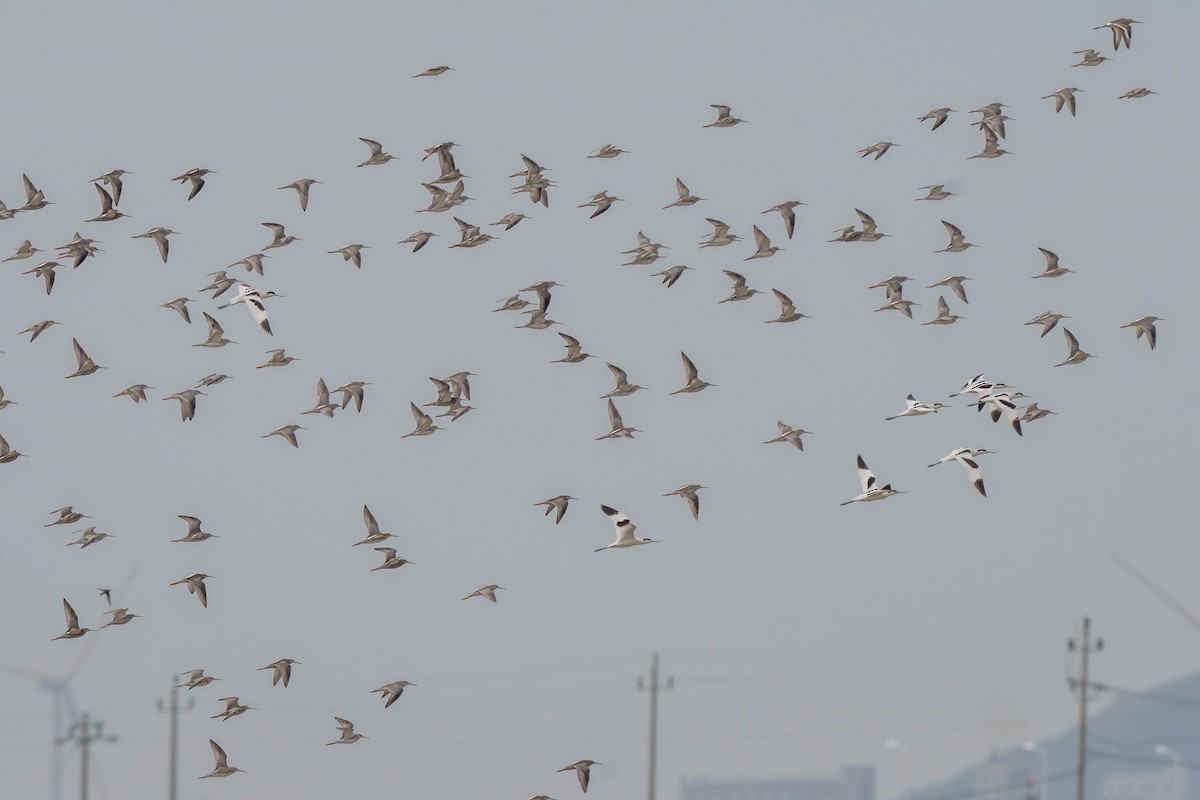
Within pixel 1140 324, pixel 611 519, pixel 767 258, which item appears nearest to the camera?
pixel 611 519

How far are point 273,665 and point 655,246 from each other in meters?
18.6

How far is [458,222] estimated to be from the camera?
3393 inches

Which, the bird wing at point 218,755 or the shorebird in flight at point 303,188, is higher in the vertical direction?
the shorebird in flight at point 303,188

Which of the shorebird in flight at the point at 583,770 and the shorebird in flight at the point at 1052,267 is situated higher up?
the shorebird in flight at the point at 1052,267

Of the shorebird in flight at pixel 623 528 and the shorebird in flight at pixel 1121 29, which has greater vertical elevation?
the shorebird in flight at pixel 1121 29

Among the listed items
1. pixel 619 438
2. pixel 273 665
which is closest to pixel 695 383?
pixel 619 438

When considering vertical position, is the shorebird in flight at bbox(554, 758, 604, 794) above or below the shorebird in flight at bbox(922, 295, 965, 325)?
below

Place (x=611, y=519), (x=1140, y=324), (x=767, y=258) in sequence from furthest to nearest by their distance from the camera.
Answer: (x=1140, y=324), (x=767, y=258), (x=611, y=519)

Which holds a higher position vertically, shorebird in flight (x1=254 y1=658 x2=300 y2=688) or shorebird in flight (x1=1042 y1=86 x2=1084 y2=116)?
shorebird in flight (x1=1042 y1=86 x2=1084 y2=116)

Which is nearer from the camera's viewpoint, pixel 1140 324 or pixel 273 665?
pixel 273 665

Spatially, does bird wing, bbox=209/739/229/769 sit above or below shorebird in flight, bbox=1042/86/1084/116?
below

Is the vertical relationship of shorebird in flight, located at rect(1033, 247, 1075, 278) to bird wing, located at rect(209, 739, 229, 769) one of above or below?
above

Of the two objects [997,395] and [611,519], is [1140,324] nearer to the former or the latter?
[997,395]

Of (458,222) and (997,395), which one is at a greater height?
(458,222)
